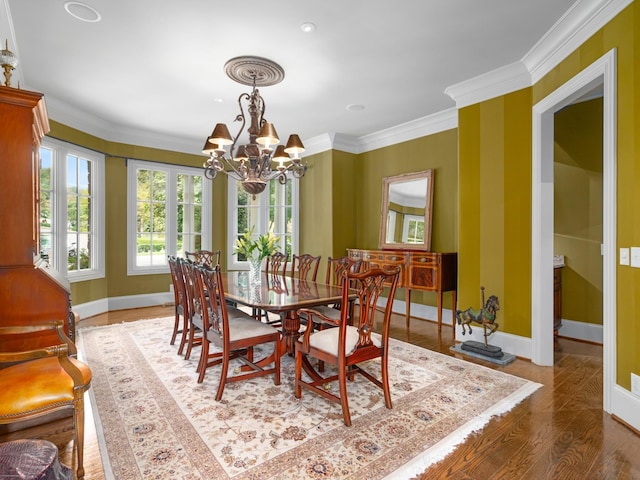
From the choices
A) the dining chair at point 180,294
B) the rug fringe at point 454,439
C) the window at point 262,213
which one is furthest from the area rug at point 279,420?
the window at point 262,213

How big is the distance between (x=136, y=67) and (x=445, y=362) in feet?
14.1

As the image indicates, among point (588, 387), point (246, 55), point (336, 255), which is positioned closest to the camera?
point (588, 387)

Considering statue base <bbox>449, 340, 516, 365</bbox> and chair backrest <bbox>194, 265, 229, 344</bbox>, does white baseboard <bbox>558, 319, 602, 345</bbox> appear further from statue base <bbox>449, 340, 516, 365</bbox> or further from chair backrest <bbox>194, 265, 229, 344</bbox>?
chair backrest <bbox>194, 265, 229, 344</bbox>

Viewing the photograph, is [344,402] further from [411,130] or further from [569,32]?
[411,130]

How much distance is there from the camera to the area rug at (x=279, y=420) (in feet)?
6.06

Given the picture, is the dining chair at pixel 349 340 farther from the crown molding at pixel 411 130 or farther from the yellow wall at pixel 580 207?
the crown molding at pixel 411 130

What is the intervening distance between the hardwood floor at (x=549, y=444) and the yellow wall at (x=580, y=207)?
1.47 meters

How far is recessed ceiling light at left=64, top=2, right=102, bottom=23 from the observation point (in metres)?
2.63

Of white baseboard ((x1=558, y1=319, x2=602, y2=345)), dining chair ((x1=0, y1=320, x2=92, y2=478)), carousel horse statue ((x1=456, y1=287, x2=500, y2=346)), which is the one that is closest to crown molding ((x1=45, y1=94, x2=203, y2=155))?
dining chair ((x1=0, y1=320, x2=92, y2=478))

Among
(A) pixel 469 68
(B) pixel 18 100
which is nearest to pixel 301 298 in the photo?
(B) pixel 18 100

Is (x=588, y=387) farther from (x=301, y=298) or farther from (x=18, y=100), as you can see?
(x=18, y=100)

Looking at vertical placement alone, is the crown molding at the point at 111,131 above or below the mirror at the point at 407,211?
above

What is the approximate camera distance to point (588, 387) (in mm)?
2824

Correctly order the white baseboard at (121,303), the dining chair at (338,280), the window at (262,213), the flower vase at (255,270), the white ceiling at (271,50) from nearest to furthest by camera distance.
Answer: the white ceiling at (271,50) → the dining chair at (338,280) → the flower vase at (255,270) → the white baseboard at (121,303) → the window at (262,213)
